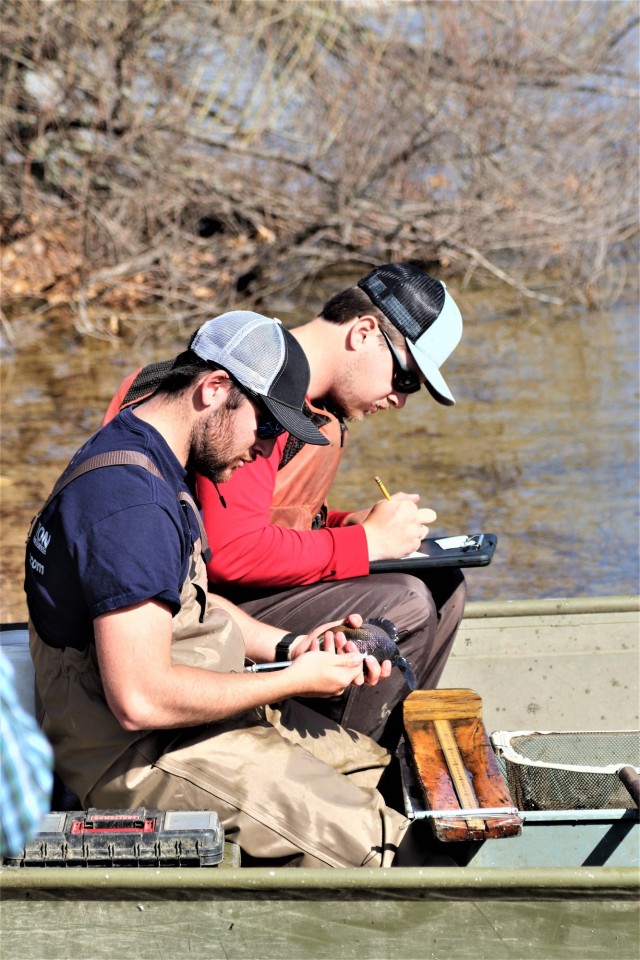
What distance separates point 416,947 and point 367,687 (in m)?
0.88

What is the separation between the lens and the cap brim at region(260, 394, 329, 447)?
261cm

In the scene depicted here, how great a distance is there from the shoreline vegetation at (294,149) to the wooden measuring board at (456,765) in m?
7.84

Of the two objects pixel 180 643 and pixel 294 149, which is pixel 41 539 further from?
pixel 294 149

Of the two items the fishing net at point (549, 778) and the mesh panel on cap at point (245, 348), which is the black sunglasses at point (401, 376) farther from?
the fishing net at point (549, 778)

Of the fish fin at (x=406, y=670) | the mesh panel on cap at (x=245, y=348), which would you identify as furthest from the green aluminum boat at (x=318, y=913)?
the mesh panel on cap at (x=245, y=348)

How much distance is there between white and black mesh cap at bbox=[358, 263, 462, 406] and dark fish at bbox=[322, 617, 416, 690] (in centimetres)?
79

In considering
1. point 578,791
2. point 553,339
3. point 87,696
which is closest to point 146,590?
point 87,696

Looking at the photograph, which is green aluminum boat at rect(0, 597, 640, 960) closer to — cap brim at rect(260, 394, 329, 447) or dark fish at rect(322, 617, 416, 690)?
dark fish at rect(322, 617, 416, 690)

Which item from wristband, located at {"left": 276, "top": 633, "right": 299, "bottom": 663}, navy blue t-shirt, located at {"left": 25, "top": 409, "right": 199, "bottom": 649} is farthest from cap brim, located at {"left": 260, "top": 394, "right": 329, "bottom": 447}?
wristband, located at {"left": 276, "top": 633, "right": 299, "bottom": 663}

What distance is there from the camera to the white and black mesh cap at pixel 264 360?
103 inches

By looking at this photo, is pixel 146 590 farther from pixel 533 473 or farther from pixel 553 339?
pixel 553 339

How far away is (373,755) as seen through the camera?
9.95 feet

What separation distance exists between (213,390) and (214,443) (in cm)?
11

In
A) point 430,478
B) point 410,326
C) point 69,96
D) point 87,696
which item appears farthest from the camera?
point 69,96
